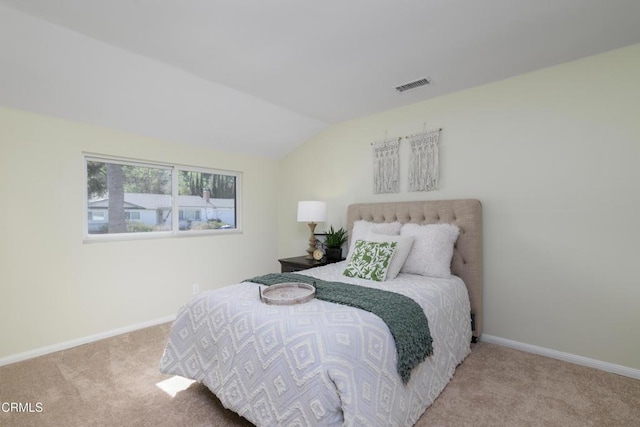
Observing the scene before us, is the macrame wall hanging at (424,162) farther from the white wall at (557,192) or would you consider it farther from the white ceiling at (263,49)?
the white ceiling at (263,49)

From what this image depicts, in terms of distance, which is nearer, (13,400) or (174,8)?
(174,8)

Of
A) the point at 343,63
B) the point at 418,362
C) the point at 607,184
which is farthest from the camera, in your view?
the point at 343,63

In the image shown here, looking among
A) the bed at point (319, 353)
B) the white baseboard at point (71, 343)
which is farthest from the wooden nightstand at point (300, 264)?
the white baseboard at point (71, 343)

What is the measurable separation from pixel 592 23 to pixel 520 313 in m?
2.18

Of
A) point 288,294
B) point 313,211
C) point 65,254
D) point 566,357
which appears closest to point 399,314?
point 288,294

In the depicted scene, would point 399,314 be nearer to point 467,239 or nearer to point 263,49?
point 467,239

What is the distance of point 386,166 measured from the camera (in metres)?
3.40

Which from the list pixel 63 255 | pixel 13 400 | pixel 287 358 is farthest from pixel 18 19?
pixel 287 358

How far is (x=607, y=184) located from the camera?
88.0 inches

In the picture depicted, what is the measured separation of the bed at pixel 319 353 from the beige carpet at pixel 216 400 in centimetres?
17

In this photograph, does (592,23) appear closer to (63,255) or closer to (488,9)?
(488,9)

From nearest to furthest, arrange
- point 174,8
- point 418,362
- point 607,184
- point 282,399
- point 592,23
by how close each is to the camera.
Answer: point 282,399, point 418,362, point 174,8, point 592,23, point 607,184

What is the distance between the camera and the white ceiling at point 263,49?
1792 millimetres

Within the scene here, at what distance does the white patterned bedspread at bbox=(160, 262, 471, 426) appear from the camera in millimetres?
1289
